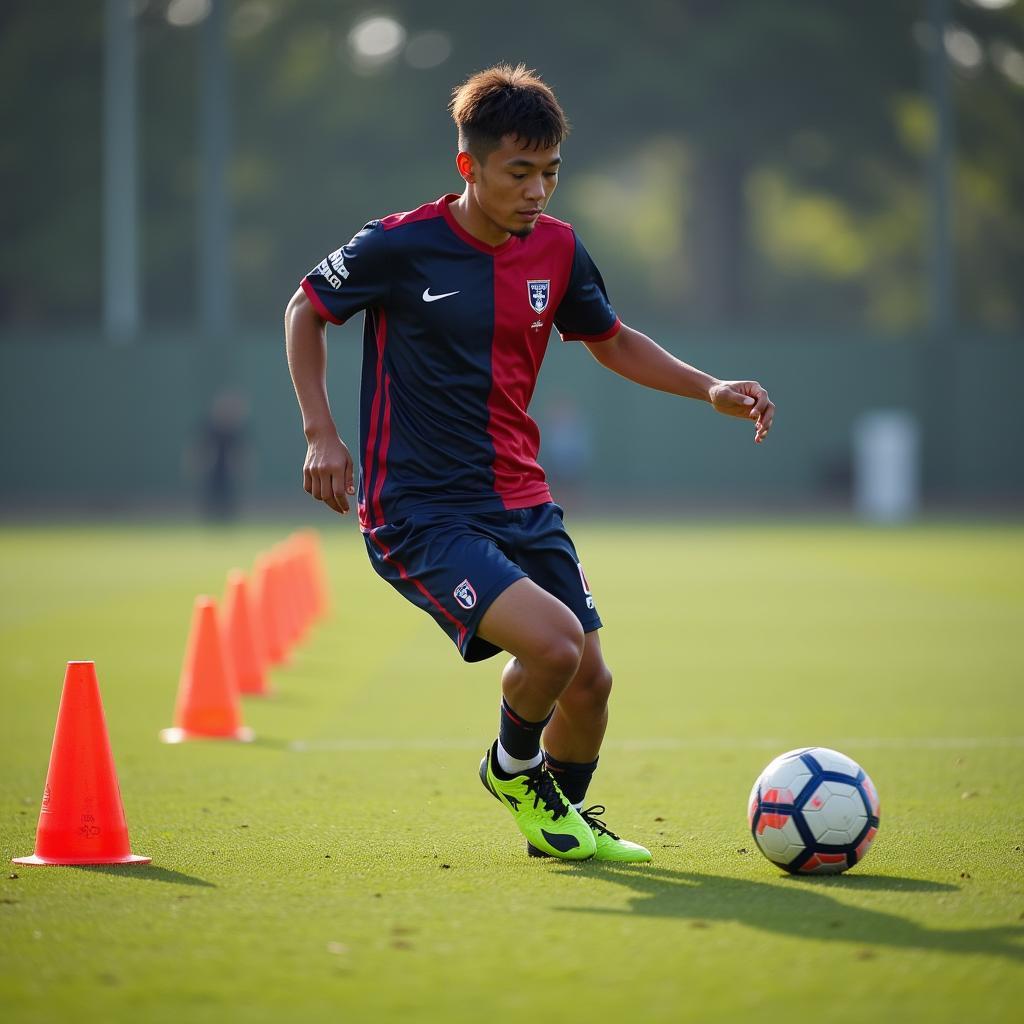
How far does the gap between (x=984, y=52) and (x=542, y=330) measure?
41726 mm

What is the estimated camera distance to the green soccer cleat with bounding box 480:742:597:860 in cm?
568

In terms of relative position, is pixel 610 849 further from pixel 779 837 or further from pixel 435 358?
pixel 435 358

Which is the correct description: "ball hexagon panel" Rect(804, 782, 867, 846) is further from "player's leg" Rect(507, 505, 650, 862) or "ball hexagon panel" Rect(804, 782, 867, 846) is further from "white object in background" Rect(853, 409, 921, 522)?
"white object in background" Rect(853, 409, 921, 522)

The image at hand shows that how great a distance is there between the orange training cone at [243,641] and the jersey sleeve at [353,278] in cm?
494

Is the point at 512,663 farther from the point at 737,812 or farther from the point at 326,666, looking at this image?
the point at 326,666

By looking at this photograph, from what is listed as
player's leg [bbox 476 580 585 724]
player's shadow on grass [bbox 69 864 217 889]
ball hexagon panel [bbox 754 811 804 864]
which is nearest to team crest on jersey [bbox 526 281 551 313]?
player's leg [bbox 476 580 585 724]

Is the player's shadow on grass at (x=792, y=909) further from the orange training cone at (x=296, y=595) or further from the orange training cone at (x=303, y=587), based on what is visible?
the orange training cone at (x=303, y=587)

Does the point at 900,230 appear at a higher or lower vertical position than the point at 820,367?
higher

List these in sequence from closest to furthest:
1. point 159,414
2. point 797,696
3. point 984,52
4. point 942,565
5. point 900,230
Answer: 1. point 797,696
2. point 942,565
3. point 159,414
4. point 984,52
5. point 900,230

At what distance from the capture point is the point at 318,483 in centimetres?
536

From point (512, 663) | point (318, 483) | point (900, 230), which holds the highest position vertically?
point (900, 230)

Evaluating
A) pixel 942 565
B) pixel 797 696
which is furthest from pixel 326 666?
pixel 942 565

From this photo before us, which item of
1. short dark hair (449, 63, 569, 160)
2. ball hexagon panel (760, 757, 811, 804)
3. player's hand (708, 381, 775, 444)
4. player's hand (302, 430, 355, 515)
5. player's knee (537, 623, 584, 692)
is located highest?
short dark hair (449, 63, 569, 160)

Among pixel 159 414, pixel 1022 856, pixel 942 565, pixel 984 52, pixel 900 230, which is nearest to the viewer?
pixel 1022 856
